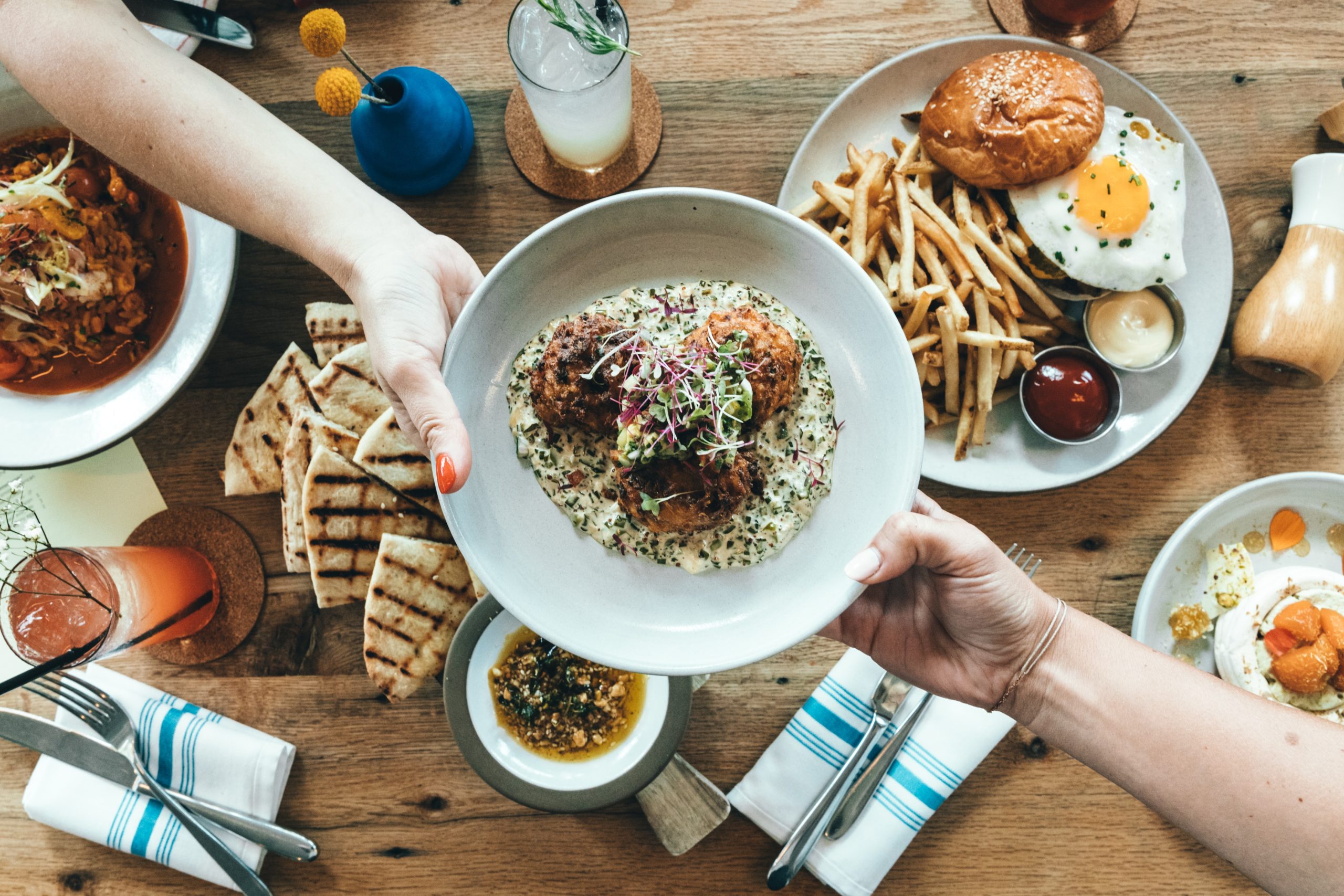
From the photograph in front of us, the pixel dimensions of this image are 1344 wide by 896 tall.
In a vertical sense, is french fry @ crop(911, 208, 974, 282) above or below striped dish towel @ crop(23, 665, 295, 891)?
above

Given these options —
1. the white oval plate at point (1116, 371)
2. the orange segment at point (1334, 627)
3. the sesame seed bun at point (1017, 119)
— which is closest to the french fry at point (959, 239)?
the sesame seed bun at point (1017, 119)

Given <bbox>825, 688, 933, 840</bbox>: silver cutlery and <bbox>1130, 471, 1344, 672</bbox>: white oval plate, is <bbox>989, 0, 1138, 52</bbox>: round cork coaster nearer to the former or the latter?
<bbox>1130, 471, 1344, 672</bbox>: white oval plate

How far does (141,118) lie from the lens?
271 cm

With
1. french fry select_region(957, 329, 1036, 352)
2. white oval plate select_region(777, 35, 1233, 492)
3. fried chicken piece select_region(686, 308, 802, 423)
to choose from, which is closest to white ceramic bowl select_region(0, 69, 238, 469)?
fried chicken piece select_region(686, 308, 802, 423)

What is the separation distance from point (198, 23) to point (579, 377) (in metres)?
2.26

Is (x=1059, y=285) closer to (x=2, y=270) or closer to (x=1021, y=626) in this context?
(x=1021, y=626)

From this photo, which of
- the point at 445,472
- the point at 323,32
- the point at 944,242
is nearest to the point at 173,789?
the point at 445,472

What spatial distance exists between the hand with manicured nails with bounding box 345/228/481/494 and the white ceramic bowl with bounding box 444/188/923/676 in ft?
0.48

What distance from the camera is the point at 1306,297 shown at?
124 inches

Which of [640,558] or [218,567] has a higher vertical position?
[640,558]

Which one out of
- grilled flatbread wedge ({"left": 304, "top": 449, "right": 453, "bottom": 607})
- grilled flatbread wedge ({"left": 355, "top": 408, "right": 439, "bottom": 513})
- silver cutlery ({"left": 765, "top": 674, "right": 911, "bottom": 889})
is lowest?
silver cutlery ({"left": 765, "top": 674, "right": 911, "bottom": 889})

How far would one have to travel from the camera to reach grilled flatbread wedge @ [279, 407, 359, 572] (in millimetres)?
3156

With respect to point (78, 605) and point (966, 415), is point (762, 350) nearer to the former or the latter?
point (966, 415)

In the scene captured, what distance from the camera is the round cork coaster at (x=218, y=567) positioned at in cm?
337
